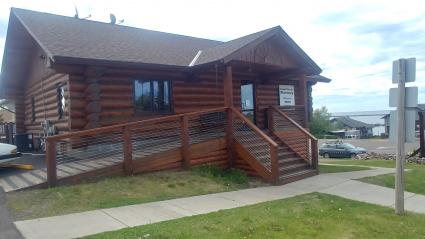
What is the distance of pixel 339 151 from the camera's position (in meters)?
38.6

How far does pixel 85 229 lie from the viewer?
6.43 m

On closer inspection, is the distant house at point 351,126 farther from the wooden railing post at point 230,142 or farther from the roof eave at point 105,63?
the roof eave at point 105,63

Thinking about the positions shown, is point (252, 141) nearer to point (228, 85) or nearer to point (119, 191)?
point (228, 85)

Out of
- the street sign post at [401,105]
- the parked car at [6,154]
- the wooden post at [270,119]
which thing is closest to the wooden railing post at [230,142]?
the wooden post at [270,119]

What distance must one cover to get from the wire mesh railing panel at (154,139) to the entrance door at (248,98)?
5.07 metres

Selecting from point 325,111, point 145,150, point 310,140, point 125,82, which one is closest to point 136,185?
point 145,150

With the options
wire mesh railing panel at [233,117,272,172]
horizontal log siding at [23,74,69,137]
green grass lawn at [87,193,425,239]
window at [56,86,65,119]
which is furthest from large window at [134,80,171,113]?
green grass lawn at [87,193,425,239]

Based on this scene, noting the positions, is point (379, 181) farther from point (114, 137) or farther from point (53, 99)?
point (53, 99)

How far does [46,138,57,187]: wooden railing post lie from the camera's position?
9.17 meters

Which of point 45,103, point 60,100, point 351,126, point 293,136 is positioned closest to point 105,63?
point 60,100

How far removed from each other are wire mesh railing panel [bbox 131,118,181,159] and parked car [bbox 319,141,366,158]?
92.0ft

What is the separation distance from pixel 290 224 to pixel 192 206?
2.28 meters

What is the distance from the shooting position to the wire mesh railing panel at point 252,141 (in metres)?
12.6

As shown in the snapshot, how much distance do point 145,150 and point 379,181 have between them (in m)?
7.01
